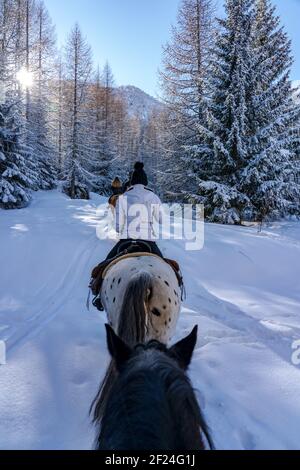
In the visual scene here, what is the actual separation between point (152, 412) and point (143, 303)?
51.1 inches

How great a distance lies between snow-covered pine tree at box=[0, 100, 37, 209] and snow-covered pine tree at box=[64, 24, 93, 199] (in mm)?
8284

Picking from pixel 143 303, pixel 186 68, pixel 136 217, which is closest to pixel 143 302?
pixel 143 303

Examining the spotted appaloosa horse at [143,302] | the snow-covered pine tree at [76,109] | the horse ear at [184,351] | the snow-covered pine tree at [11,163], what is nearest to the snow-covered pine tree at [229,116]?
the snow-covered pine tree at [11,163]

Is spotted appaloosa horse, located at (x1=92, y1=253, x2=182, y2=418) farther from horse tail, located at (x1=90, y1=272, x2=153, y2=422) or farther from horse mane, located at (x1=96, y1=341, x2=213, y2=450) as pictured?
horse mane, located at (x1=96, y1=341, x2=213, y2=450)

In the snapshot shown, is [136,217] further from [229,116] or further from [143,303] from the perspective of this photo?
[229,116]

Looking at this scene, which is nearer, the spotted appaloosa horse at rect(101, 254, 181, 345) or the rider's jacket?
the spotted appaloosa horse at rect(101, 254, 181, 345)

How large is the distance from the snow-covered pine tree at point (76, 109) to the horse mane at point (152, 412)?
79.0 feet

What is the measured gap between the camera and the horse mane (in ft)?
3.05

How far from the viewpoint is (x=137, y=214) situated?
375 cm

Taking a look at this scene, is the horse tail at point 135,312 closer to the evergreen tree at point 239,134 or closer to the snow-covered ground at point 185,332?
the snow-covered ground at point 185,332

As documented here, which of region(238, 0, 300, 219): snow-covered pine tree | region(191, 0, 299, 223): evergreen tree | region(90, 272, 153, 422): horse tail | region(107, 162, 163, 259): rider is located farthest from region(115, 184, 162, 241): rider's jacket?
region(238, 0, 300, 219): snow-covered pine tree

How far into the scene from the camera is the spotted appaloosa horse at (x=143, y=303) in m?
2.24

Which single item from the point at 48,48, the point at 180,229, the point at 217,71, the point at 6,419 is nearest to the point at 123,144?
the point at 48,48

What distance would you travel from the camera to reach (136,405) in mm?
1006
